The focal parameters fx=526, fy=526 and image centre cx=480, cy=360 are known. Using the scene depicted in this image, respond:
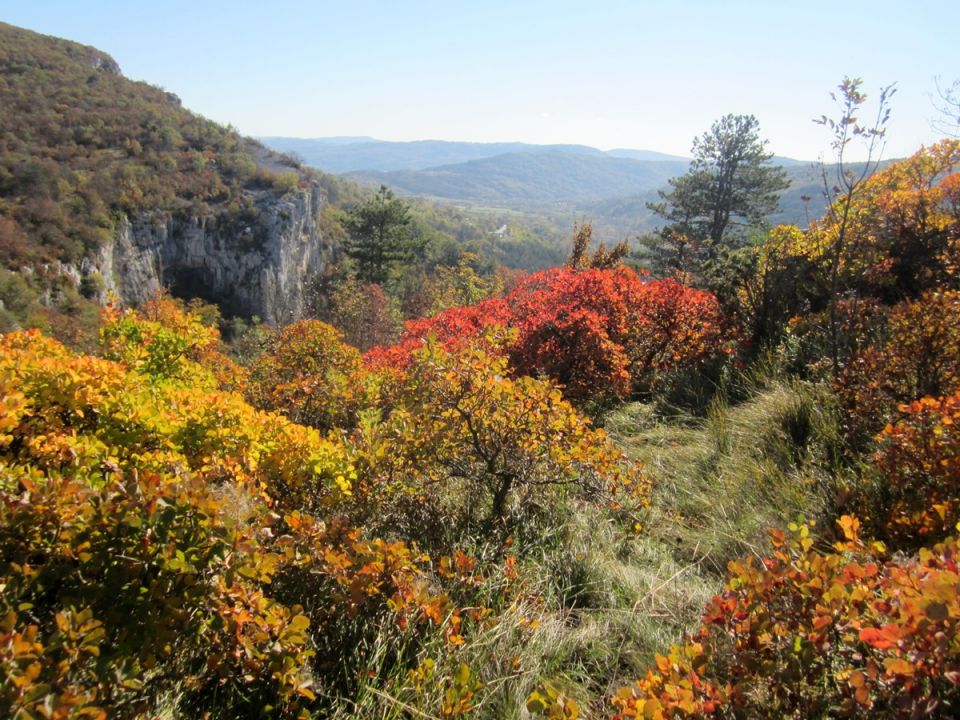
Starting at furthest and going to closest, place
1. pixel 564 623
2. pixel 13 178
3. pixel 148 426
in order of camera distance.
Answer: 1. pixel 13 178
2. pixel 564 623
3. pixel 148 426

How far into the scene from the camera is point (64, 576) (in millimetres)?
1608

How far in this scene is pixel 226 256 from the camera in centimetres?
4781

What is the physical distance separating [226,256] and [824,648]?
2094 inches

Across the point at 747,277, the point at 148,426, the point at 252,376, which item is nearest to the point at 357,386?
the point at 252,376

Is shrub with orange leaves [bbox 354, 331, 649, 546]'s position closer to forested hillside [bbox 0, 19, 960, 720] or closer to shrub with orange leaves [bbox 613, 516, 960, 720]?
forested hillside [bbox 0, 19, 960, 720]

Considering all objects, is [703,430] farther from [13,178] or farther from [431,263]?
[431,263]

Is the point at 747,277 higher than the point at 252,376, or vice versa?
the point at 747,277

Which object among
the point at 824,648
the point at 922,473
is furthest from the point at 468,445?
the point at 922,473

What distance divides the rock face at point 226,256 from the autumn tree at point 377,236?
1103cm

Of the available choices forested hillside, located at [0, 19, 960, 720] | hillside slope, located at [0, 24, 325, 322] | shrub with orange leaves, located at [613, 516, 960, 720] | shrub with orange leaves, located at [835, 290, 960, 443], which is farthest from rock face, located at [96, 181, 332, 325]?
shrub with orange leaves, located at [613, 516, 960, 720]

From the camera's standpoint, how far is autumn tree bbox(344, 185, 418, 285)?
3428 cm

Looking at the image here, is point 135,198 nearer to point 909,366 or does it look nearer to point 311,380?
point 311,380

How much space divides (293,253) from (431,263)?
19.0 meters

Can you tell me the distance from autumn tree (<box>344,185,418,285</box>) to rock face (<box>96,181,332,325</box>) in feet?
36.2
